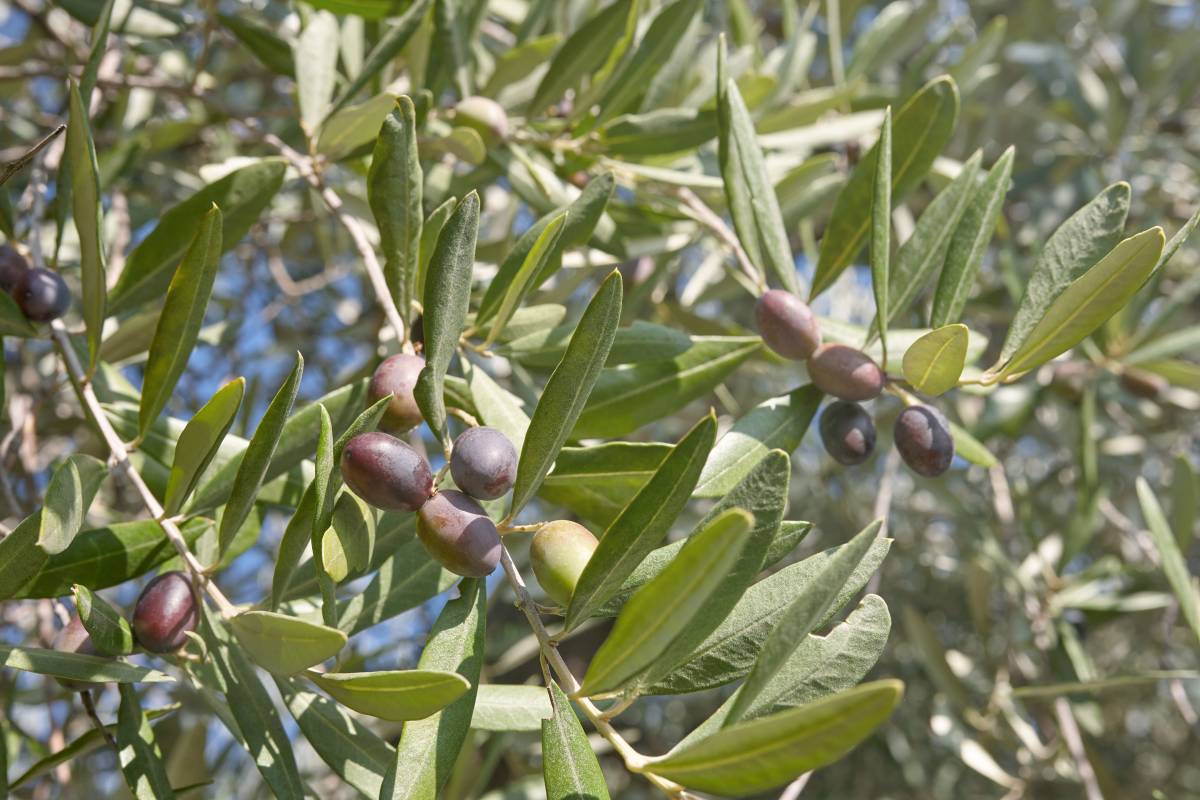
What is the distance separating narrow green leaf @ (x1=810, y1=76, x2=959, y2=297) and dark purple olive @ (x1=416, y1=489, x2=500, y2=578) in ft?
2.13

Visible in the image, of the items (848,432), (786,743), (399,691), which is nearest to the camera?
(786,743)

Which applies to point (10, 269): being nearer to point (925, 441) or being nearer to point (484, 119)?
point (484, 119)

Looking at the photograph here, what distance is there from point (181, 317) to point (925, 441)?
0.79m

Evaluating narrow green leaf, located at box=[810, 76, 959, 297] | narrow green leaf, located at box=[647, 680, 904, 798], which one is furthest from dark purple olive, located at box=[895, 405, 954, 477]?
narrow green leaf, located at box=[647, 680, 904, 798]

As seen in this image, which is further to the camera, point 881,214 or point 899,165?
point 899,165

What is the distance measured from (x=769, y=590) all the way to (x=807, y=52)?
4.66ft

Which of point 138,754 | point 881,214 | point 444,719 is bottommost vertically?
point 138,754

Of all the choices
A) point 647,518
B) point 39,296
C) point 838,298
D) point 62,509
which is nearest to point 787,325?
point 647,518

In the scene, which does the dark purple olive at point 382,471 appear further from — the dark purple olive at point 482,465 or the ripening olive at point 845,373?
the ripening olive at point 845,373

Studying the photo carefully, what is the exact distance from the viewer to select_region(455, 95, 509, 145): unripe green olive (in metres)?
1.49

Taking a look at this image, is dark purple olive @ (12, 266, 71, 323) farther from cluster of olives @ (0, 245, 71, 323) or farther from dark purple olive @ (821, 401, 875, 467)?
dark purple olive @ (821, 401, 875, 467)

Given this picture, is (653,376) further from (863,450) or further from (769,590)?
(769,590)

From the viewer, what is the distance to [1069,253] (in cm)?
107

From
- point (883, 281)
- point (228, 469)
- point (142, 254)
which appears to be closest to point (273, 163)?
point (142, 254)
